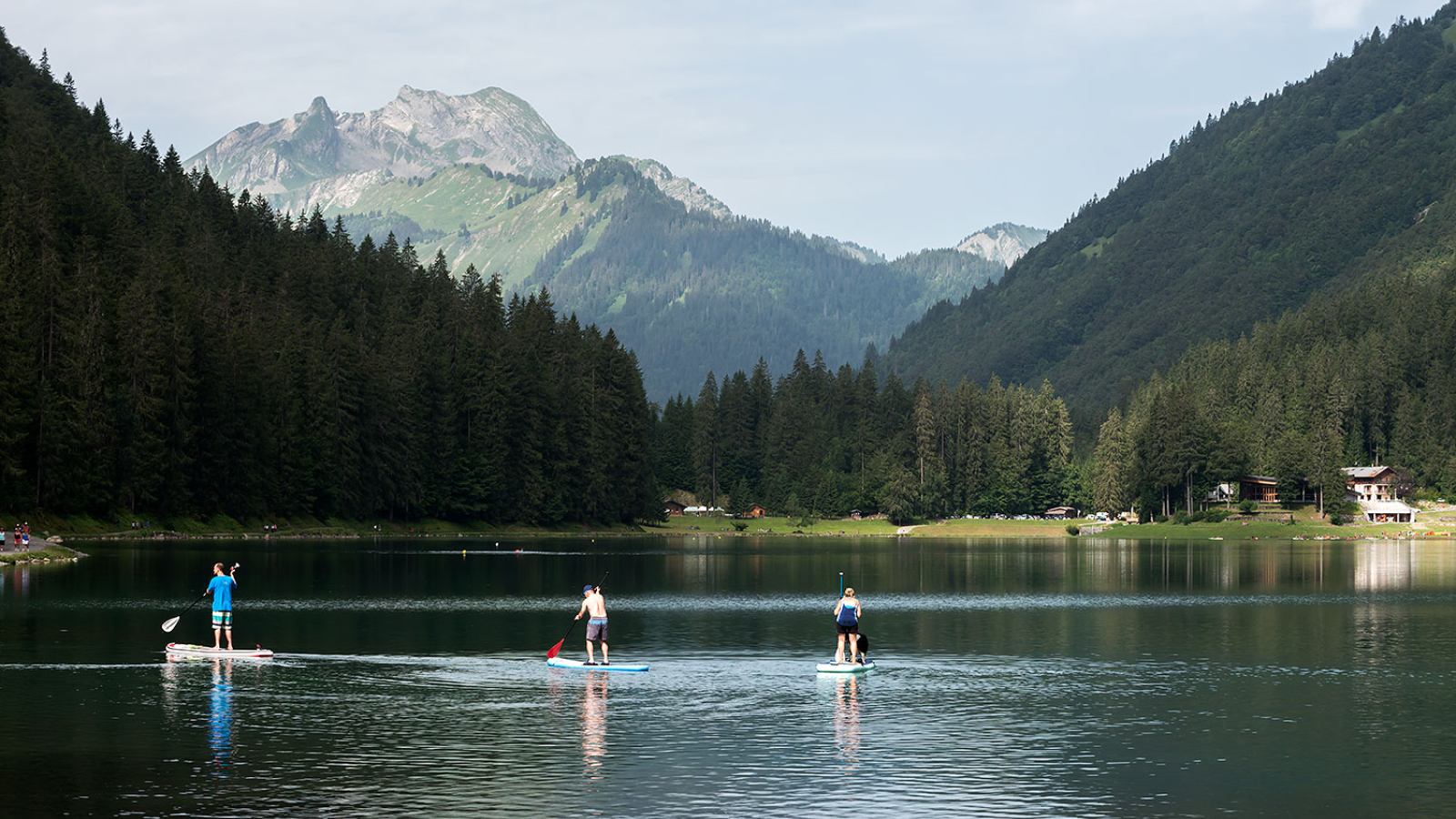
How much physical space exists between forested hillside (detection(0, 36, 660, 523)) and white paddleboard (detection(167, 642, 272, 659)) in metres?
70.0

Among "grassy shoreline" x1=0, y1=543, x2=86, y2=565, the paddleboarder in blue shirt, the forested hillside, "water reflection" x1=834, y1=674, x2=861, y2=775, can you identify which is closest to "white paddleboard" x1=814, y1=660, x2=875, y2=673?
"water reflection" x1=834, y1=674, x2=861, y2=775

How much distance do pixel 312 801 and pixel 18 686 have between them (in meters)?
19.9

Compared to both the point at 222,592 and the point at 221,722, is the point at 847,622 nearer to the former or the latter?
the point at 221,722

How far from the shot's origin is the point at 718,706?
4172 centimetres

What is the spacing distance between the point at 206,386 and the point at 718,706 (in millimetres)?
124685

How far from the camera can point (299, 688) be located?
44250 millimetres

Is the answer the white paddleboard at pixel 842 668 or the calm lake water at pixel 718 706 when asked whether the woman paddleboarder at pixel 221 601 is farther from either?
the white paddleboard at pixel 842 668

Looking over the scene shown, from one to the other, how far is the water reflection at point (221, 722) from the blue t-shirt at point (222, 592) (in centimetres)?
289

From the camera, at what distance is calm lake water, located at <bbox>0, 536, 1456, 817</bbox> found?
29.3 meters

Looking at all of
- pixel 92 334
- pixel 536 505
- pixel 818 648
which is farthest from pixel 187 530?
pixel 818 648

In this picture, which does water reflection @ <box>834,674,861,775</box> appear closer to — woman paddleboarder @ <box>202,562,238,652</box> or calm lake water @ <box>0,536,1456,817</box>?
calm lake water @ <box>0,536,1456,817</box>

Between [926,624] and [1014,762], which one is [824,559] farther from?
[1014,762]

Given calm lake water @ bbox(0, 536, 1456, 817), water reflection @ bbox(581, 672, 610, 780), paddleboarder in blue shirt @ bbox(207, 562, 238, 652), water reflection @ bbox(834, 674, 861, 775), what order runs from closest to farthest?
1. calm lake water @ bbox(0, 536, 1456, 817)
2. water reflection @ bbox(581, 672, 610, 780)
3. water reflection @ bbox(834, 674, 861, 775)
4. paddleboarder in blue shirt @ bbox(207, 562, 238, 652)

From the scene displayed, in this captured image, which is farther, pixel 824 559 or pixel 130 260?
pixel 130 260
